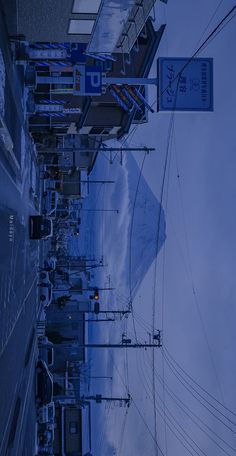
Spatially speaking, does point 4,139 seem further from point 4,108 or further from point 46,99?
point 46,99

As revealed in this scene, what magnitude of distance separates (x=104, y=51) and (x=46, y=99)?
31.2ft

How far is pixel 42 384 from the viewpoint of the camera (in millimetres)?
28297

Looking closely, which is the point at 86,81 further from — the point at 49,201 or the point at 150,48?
the point at 49,201

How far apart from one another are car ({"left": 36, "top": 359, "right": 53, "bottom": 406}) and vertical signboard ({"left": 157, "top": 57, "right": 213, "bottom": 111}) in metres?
17.1

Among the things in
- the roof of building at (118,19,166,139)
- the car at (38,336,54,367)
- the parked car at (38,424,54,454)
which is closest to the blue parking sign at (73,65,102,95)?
the roof of building at (118,19,166,139)

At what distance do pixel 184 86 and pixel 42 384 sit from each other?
60.9 ft

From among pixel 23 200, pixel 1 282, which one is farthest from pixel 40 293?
pixel 1 282

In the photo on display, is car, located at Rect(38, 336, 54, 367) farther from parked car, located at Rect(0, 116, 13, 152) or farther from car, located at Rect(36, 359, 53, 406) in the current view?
parked car, located at Rect(0, 116, 13, 152)

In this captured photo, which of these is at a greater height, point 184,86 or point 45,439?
point 184,86

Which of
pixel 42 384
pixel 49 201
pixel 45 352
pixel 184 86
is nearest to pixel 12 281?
pixel 184 86

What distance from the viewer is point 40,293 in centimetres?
3366

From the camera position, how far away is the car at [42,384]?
28062 millimetres

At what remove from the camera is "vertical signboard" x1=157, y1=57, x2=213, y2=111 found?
688 inches

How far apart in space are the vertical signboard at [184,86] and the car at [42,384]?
56.2 feet
